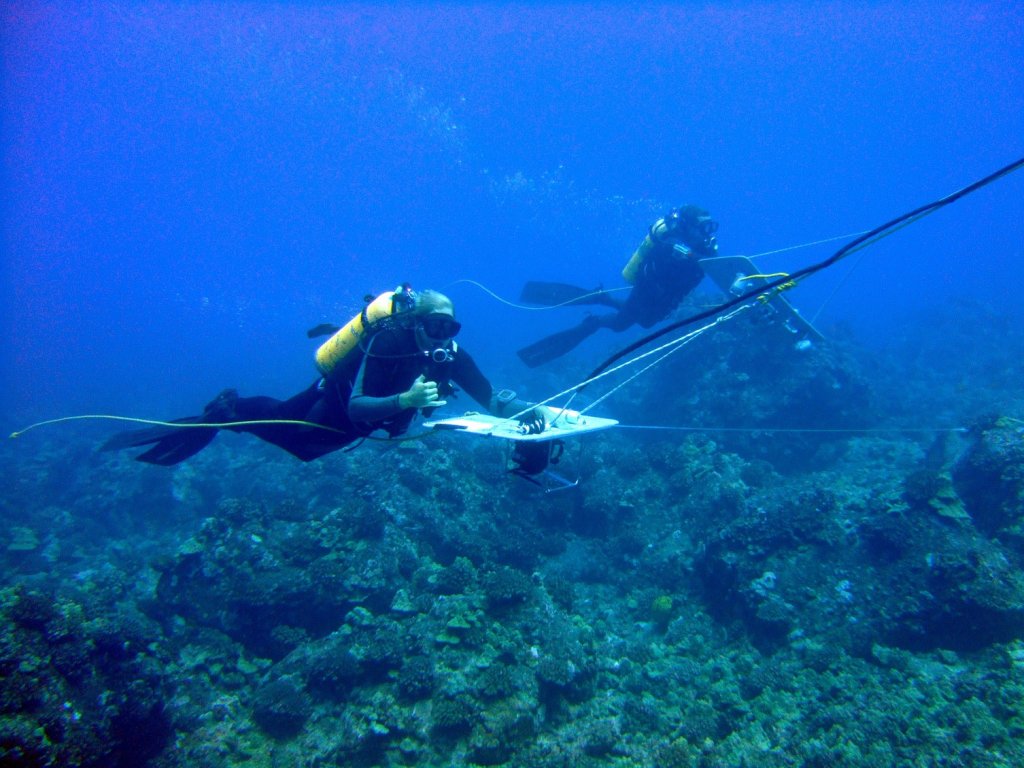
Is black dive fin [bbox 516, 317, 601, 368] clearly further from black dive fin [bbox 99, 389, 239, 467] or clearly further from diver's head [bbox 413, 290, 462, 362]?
diver's head [bbox 413, 290, 462, 362]

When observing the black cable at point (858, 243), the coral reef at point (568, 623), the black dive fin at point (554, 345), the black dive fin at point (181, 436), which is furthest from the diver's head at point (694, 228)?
the black dive fin at point (181, 436)

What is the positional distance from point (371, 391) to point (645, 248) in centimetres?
936

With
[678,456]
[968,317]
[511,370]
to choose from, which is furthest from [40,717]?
[968,317]

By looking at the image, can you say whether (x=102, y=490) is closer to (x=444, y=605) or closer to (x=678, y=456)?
(x=444, y=605)

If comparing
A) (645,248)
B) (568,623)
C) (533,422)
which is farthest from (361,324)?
(645,248)

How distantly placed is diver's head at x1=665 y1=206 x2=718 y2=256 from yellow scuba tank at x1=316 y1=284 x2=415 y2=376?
8080mm

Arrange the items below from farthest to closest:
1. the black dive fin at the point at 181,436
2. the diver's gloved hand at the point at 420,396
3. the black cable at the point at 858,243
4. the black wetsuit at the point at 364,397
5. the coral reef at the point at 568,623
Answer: the black dive fin at the point at 181,436, the coral reef at the point at 568,623, the black wetsuit at the point at 364,397, the diver's gloved hand at the point at 420,396, the black cable at the point at 858,243

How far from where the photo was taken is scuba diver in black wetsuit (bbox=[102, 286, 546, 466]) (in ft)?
14.1

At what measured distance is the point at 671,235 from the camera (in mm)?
10625

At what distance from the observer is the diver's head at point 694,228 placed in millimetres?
10297

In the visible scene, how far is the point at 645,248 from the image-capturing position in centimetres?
1152

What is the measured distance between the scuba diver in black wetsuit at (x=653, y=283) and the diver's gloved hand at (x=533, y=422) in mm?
7107

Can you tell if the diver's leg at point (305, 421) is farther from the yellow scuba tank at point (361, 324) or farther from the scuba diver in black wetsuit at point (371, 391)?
the yellow scuba tank at point (361, 324)

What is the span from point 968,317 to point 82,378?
262 ft
